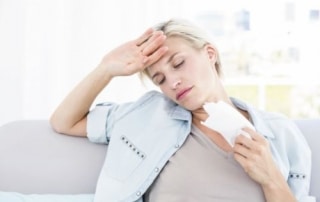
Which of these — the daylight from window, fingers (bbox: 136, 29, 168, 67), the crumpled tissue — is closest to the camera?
the crumpled tissue

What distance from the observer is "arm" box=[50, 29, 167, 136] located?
1.42 m

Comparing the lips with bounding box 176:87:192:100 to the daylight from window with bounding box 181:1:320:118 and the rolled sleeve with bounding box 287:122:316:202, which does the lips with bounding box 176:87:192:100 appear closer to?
the rolled sleeve with bounding box 287:122:316:202

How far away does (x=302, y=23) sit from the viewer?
2846mm

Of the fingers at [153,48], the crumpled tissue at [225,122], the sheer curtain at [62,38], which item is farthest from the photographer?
the sheer curtain at [62,38]

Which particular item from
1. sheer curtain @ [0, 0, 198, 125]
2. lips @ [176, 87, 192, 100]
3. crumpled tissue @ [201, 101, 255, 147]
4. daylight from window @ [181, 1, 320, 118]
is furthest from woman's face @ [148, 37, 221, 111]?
daylight from window @ [181, 1, 320, 118]

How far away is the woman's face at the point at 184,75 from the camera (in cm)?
138

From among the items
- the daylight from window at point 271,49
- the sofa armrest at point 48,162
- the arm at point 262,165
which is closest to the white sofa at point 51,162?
the sofa armrest at point 48,162

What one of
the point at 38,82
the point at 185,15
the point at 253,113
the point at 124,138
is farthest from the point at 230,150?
the point at 38,82

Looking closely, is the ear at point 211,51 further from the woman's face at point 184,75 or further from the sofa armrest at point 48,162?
the sofa armrest at point 48,162

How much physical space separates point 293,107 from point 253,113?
1.67 m

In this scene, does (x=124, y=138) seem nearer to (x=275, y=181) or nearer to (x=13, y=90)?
(x=275, y=181)

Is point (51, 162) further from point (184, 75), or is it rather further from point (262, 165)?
point (262, 165)

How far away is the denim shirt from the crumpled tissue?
0.13 metres

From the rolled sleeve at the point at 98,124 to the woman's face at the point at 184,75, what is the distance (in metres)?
0.18
